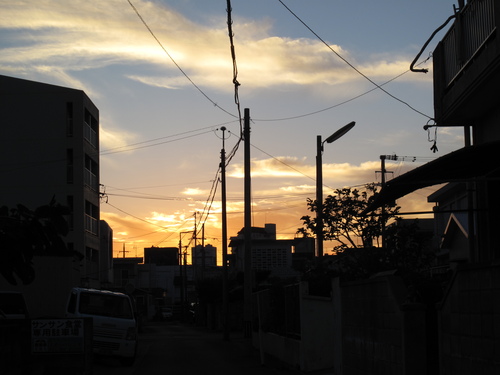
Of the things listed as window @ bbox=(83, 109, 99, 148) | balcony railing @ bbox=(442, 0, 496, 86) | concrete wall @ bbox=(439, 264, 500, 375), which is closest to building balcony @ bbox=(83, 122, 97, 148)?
window @ bbox=(83, 109, 99, 148)

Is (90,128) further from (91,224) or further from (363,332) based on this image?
(363,332)

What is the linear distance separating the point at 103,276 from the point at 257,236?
90.2ft

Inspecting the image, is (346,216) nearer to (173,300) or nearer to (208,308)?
(208,308)

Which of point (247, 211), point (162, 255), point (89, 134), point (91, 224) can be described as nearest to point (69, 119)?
point (89, 134)

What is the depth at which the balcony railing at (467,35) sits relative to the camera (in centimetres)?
1127

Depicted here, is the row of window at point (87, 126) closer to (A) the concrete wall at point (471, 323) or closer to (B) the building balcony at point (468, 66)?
(B) the building balcony at point (468, 66)

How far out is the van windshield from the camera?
71.3ft

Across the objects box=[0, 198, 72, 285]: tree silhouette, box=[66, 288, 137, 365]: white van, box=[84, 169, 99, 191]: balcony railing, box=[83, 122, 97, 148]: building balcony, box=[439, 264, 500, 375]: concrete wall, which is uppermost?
box=[83, 122, 97, 148]: building balcony

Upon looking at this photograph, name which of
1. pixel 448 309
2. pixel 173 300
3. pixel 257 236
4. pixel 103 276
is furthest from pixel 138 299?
pixel 448 309

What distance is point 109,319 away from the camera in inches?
838

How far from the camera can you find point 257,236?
8056 centimetres

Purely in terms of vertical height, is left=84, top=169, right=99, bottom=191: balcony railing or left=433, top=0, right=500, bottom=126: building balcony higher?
left=84, top=169, right=99, bottom=191: balcony railing

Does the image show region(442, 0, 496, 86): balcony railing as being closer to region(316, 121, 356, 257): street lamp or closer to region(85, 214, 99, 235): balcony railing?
region(316, 121, 356, 257): street lamp

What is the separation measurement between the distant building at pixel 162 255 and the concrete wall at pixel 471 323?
13129 centimetres
